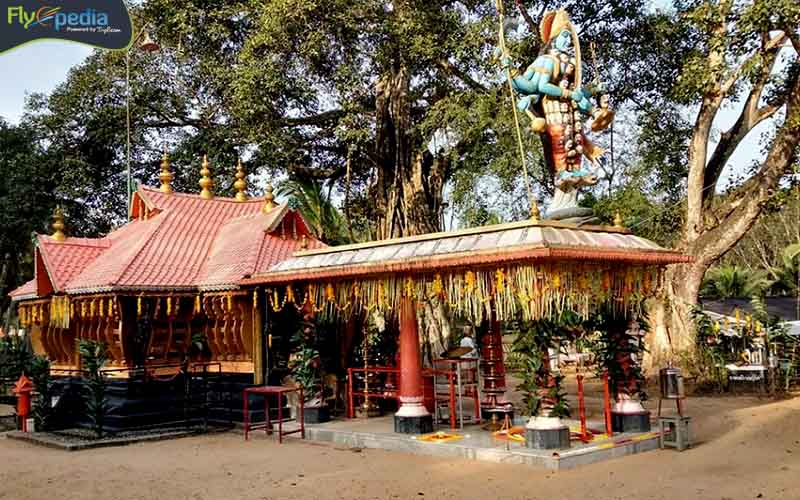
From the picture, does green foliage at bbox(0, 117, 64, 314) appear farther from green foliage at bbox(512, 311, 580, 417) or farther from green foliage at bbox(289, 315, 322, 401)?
green foliage at bbox(512, 311, 580, 417)

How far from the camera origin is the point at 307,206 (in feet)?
60.3

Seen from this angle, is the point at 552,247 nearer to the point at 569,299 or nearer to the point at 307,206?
the point at 569,299

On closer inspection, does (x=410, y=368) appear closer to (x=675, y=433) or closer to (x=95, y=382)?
(x=675, y=433)

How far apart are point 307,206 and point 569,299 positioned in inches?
437

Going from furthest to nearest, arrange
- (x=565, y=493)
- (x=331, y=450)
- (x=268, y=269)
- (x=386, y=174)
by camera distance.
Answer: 1. (x=386, y=174)
2. (x=268, y=269)
3. (x=331, y=450)
4. (x=565, y=493)

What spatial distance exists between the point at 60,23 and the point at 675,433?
1109 centimetres

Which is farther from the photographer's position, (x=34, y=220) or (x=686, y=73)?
(x=34, y=220)

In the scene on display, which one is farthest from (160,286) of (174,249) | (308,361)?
(308,361)

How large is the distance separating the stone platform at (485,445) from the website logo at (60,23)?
24.3 feet

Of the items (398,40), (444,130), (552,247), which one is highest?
(398,40)

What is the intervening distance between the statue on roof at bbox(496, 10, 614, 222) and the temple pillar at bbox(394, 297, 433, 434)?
2.39m

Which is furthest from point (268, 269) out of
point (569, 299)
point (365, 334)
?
point (569, 299)

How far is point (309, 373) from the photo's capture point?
1147 cm

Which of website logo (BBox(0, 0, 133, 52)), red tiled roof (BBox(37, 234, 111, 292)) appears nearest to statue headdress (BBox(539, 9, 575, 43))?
website logo (BBox(0, 0, 133, 52))
